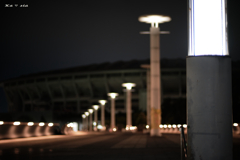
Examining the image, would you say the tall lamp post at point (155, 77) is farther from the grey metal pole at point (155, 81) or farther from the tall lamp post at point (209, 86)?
the tall lamp post at point (209, 86)

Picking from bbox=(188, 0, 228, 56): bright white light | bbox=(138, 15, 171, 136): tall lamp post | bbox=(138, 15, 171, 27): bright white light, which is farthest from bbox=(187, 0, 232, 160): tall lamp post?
bbox=(138, 15, 171, 27): bright white light

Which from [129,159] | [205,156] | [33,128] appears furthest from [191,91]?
[33,128]

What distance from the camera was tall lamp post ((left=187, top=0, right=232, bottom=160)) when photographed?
26.2ft

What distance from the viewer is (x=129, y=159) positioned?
995cm

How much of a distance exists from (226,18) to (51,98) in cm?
12324

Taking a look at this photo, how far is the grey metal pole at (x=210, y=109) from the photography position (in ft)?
26.1

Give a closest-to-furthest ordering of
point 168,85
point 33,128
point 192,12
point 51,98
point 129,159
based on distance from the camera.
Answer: point 192,12, point 129,159, point 33,128, point 168,85, point 51,98

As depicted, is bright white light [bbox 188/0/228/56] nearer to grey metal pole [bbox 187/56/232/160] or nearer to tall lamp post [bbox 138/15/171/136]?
grey metal pole [bbox 187/56/232/160]

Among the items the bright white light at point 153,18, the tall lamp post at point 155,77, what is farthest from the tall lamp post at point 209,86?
the bright white light at point 153,18

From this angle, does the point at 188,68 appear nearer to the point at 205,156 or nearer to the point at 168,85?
the point at 205,156

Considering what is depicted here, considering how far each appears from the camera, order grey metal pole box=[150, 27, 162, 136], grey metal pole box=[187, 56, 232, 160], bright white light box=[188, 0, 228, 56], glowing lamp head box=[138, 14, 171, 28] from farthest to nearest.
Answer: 1. glowing lamp head box=[138, 14, 171, 28]
2. grey metal pole box=[150, 27, 162, 136]
3. bright white light box=[188, 0, 228, 56]
4. grey metal pole box=[187, 56, 232, 160]

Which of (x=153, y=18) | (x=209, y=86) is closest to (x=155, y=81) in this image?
(x=153, y=18)

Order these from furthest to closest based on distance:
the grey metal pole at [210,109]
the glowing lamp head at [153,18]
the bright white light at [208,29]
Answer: the glowing lamp head at [153,18]
the bright white light at [208,29]
the grey metal pole at [210,109]

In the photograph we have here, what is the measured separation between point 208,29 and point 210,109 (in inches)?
62.7
